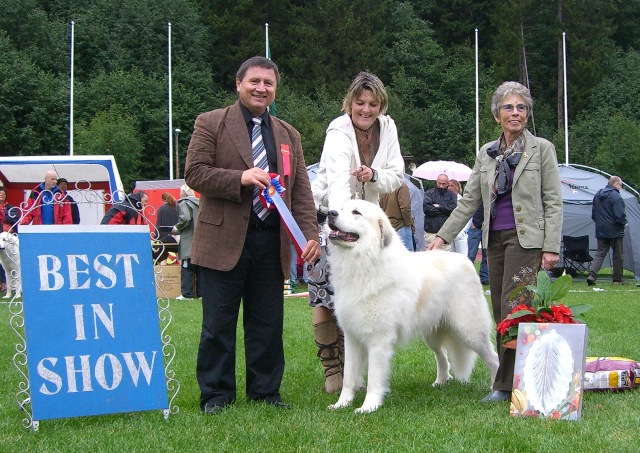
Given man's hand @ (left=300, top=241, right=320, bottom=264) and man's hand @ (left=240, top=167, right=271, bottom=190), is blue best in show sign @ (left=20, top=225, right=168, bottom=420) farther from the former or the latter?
man's hand @ (left=300, top=241, right=320, bottom=264)

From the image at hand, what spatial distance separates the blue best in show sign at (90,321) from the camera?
12.5 ft

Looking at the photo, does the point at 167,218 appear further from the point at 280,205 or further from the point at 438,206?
the point at 280,205

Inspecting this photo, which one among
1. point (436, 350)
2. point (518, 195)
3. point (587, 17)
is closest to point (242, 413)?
point (436, 350)

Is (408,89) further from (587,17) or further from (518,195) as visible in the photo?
(518,195)

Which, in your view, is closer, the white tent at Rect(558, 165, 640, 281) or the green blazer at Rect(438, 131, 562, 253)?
the green blazer at Rect(438, 131, 562, 253)

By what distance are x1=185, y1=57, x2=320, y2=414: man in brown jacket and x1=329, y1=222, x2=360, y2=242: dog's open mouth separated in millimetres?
125

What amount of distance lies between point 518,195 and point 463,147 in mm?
33798

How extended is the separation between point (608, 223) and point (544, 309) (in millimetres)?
9693

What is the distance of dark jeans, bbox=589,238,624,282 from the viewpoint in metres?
13.3

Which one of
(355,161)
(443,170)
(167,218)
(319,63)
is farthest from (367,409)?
(319,63)

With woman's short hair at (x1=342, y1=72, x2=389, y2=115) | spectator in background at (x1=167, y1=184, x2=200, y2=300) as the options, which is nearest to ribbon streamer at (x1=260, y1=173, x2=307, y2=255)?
woman's short hair at (x1=342, y1=72, x2=389, y2=115)

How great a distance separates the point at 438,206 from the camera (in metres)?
12.3

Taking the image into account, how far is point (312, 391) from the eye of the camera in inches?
199

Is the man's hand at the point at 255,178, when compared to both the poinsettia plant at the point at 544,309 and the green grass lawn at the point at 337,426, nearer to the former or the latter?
the green grass lawn at the point at 337,426
